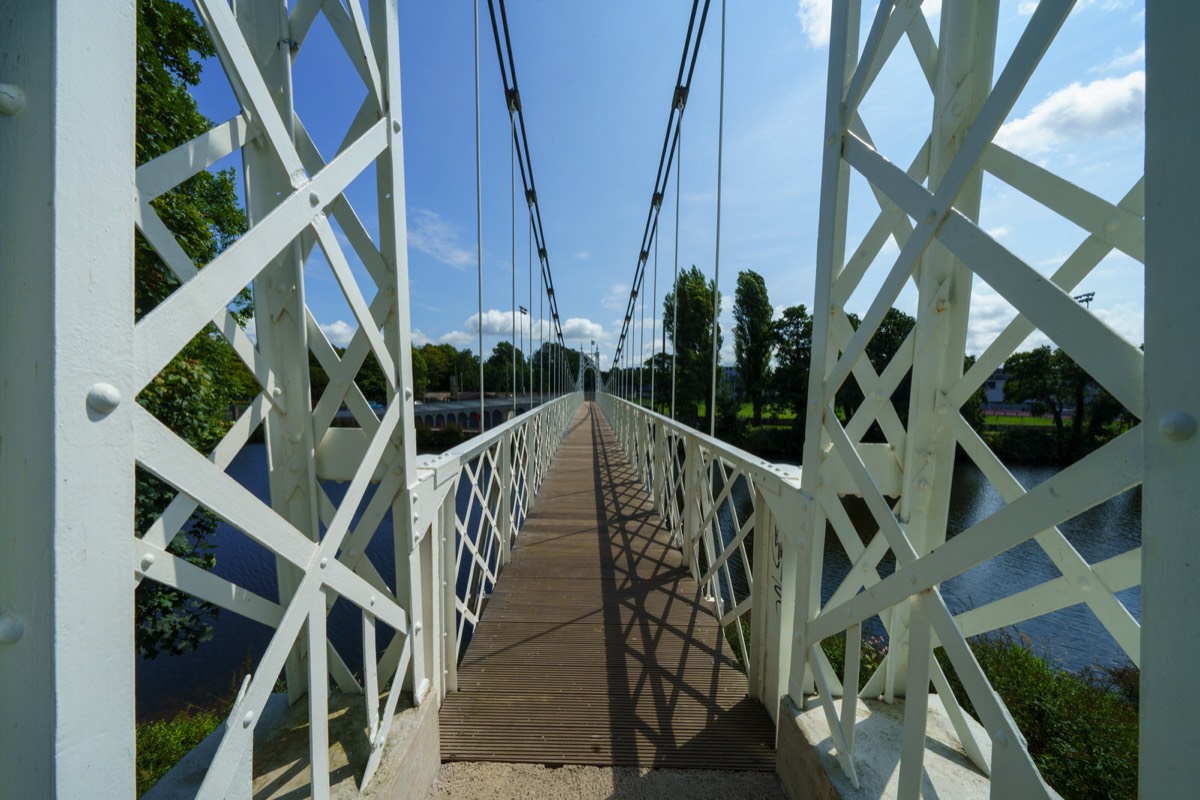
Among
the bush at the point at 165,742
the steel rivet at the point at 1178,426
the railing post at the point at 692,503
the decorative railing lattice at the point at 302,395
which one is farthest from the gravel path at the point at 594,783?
the bush at the point at 165,742

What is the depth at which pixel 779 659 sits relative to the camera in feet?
5.74

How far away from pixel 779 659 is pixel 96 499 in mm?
1894

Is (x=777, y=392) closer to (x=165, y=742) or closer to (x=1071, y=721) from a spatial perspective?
(x=1071, y=721)

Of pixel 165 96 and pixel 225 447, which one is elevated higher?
pixel 165 96

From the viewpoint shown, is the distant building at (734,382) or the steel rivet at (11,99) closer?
the steel rivet at (11,99)

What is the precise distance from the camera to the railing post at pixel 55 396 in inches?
21.9

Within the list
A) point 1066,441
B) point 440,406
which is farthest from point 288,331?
point 440,406

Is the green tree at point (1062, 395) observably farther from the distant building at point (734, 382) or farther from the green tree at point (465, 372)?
the green tree at point (465, 372)

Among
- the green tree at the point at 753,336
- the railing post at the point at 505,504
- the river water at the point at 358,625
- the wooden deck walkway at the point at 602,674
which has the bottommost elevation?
the river water at the point at 358,625

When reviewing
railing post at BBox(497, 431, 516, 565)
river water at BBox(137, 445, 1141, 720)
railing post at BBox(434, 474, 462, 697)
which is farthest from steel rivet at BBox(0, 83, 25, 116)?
river water at BBox(137, 445, 1141, 720)

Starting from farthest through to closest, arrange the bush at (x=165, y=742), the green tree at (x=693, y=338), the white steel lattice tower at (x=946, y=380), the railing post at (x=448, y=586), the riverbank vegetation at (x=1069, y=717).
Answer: the green tree at (x=693, y=338) → the bush at (x=165, y=742) → the riverbank vegetation at (x=1069, y=717) → the railing post at (x=448, y=586) → the white steel lattice tower at (x=946, y=380)

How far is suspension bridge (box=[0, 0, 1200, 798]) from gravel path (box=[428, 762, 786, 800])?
6cm

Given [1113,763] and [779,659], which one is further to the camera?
[1113,763]

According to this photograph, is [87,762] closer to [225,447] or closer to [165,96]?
[225,447]
